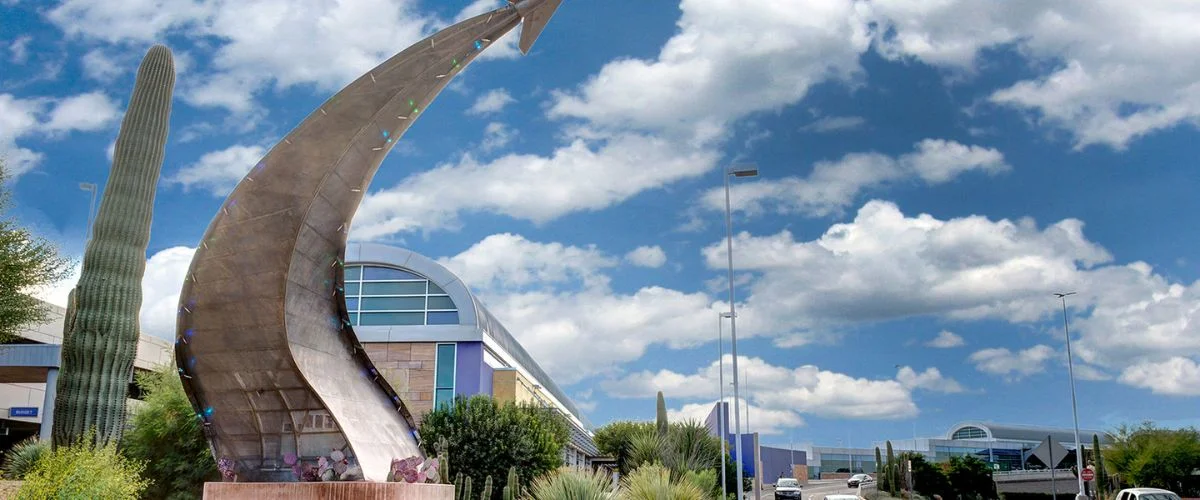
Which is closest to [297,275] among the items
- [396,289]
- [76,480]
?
[76,480]

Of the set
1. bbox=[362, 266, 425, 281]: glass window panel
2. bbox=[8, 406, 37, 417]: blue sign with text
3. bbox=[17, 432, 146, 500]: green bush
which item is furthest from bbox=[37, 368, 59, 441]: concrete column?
bbox=[17, 432, 146, 500]: green bush

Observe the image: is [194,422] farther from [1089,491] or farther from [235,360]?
[1089,491]

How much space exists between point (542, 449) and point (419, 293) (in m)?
9.64

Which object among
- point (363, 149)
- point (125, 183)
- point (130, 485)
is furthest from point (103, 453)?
point (363, 149)

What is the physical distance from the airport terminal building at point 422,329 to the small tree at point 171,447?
28.8 ft

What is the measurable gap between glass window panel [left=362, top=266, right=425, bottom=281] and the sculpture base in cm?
2632

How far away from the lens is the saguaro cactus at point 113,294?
21359mm

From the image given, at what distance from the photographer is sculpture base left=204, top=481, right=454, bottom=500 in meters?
12.1

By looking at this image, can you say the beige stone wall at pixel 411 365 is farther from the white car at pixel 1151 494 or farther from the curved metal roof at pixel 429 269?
the white car at pixel 1151 494

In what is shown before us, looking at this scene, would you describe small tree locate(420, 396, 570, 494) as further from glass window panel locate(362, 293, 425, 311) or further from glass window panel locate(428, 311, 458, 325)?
glass window panel locate(362, 293, 425, 311)

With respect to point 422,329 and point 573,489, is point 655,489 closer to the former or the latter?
point 573,489

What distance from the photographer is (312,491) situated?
1219 cm

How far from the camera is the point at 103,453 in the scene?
18719mm

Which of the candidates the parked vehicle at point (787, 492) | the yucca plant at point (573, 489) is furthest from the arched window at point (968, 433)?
the yucca plant at point (573, 489)
